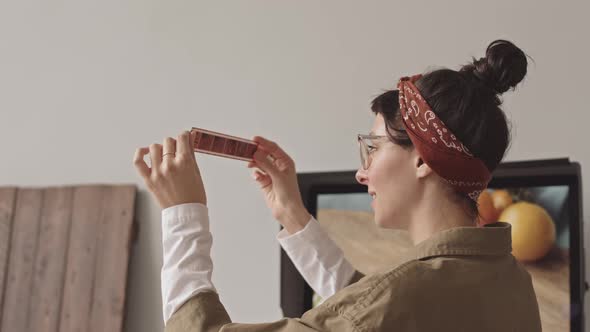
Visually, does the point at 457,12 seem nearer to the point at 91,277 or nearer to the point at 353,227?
the point at 353,227

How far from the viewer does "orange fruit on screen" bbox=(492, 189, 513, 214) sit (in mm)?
Answer: 1582

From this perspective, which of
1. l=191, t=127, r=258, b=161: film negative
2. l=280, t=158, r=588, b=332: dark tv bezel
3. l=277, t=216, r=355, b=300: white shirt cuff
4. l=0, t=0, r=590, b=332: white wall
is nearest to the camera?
l=191, t=127, r=258, b=161: film negative

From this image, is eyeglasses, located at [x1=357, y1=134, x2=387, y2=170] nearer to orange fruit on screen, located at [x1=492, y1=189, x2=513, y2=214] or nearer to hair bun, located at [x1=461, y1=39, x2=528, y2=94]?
hair bun, located at [x1=461, y1=39, x2=528, y2=94]

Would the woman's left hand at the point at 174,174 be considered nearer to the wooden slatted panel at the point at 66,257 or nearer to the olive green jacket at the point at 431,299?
the olive green jacket at the point at 431,299

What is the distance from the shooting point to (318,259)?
1.20 meters

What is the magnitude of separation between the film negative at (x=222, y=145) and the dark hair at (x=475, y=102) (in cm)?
30

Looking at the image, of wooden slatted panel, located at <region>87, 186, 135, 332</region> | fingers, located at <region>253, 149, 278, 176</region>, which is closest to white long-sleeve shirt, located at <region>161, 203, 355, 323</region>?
fingers, located at <region>253, 149, 278, 176</region>

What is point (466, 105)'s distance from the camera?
857mm

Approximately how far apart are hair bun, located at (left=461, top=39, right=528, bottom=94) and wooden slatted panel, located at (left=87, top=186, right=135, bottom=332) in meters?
1.54

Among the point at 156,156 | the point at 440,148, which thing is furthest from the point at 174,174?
the point at 440,148

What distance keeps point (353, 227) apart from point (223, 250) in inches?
19.6

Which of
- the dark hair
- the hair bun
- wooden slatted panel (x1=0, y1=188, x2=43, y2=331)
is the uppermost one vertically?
the hair bun

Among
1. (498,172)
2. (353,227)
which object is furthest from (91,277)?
(498,172)

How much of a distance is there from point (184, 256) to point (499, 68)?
1.59 feet
